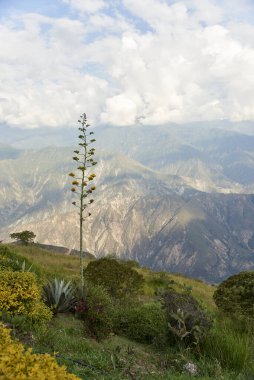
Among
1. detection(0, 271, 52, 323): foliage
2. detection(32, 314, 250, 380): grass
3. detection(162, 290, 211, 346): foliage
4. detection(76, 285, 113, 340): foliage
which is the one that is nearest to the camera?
detection(32, 314, 250, 380): grass

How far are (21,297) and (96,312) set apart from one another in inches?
90.0

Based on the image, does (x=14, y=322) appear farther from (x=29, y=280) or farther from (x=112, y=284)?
(x=112, y=284)

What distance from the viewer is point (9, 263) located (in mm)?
11516

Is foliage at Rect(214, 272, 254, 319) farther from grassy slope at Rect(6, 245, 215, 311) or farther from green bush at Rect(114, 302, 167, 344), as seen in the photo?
green bush at Rect(114, 302, 167, 344)

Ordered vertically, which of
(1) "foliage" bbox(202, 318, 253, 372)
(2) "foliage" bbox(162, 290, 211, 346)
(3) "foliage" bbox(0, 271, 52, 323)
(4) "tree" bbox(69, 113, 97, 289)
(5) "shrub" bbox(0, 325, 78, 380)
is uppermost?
(4) "tree" bbox(69, 113, 97, 289)

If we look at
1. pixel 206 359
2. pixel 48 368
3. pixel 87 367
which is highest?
pixel 48 368

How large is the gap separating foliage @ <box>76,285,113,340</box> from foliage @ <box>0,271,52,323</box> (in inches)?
54.8

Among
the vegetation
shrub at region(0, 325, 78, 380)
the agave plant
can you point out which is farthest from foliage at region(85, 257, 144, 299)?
shrub at region(0, 325, 78, 380)

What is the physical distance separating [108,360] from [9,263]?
17.5 ft

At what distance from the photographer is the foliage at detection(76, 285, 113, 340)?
31.7 feet

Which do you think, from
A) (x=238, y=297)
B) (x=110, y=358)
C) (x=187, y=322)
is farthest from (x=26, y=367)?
(x=238, y=297)

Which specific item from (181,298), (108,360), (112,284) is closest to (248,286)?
(181,298)

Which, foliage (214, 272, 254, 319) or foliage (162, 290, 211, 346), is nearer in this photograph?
foliage (162, 290, 211, 346)

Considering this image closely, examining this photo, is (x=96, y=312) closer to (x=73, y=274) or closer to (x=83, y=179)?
(x=83, y=179)
